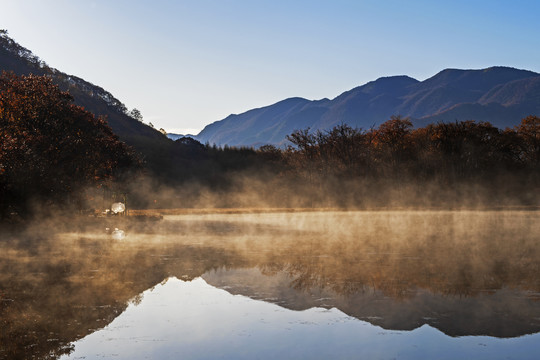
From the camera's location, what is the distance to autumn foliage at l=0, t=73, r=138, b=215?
3303cm

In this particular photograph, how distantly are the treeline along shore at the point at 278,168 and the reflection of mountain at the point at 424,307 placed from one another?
23.6 m

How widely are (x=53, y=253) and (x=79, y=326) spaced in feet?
40.8

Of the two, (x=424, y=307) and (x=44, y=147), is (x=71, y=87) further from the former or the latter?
(x=424, y=307)

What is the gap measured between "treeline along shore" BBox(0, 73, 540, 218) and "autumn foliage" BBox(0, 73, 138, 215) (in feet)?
0.27

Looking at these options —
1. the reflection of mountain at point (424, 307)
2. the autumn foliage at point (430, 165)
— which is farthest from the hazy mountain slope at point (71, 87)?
the reflection of mountain at point (424, 307)

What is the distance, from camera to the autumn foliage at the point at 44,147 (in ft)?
108

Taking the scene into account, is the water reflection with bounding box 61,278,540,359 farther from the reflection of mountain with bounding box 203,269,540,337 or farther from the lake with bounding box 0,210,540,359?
the reflection of mountain with bounding box 203,269,540,337

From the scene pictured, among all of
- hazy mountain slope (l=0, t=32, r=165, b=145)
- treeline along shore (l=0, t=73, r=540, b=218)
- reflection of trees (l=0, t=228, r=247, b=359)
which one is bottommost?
reflection of trees (l=0, t=228, r=247, b=359)

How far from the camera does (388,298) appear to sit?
12.3m

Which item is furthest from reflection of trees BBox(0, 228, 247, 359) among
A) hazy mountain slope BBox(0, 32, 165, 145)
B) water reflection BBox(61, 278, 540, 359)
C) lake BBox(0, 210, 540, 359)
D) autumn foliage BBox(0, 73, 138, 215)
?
hazy mountain slope BBox(0, 32, 165, 145)

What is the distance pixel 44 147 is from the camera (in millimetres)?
36312

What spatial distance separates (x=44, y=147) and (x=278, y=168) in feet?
181

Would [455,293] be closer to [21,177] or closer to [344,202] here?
[21,177]

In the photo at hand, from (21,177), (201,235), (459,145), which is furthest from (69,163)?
(459,145)
